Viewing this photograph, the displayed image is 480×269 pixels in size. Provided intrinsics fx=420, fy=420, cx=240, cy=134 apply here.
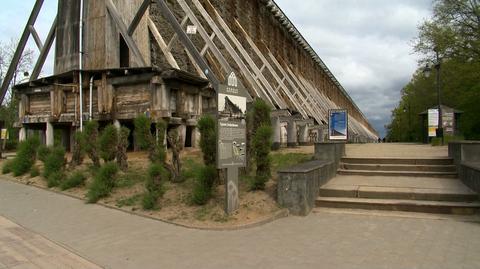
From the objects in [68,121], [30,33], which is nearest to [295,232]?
[68,121]

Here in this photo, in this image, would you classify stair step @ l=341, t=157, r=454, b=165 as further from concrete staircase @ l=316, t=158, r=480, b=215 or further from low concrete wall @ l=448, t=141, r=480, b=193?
low concrete wall @ l=448, t=141, r=480, b=193

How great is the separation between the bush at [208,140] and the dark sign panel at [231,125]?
0.81 metres

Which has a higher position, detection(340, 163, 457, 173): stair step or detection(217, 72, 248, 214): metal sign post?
detection(217, 72, 248, 214): metal sign post

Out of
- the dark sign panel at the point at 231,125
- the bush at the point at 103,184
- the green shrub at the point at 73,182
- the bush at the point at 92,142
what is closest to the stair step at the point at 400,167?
the dark sign panel at the point at 231,125

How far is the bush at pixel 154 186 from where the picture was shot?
28.3 feet

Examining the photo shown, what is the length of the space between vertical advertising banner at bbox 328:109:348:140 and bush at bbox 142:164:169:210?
725 centimetres

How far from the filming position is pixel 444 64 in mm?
32344

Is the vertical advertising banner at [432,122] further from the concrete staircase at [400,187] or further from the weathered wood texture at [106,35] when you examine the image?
the weathered wood texture at [106,35]

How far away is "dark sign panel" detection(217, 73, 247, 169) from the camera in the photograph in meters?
7.61

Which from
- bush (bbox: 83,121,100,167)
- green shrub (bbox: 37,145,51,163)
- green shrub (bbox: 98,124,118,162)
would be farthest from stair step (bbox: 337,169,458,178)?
green shrub (bbox: 37,145,51,163)

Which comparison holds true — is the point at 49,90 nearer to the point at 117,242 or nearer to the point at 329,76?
the point at 117,242

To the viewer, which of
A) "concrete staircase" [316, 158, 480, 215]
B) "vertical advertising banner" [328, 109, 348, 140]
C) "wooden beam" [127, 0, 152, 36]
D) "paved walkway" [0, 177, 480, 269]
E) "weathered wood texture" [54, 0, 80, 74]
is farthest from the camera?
"weathered wood texture" [54, 0, 80, 74]

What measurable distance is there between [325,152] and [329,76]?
199ft

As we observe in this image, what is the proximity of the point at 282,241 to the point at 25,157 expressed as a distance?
11.5 m
